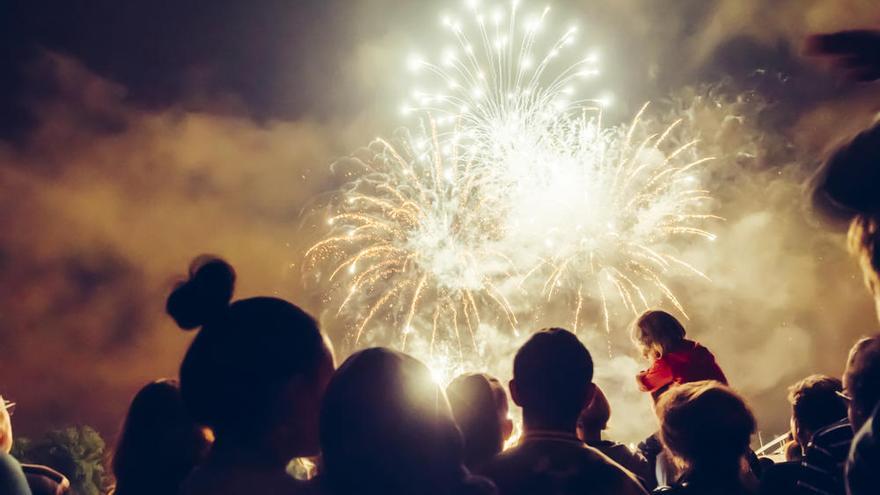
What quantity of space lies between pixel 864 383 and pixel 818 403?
7.59ft

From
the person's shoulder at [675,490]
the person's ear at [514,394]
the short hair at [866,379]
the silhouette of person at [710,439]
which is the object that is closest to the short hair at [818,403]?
the silhouette of person at [710,439]

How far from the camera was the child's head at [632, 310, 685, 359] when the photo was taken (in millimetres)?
6309

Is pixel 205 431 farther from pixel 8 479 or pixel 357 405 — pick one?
pixel 357 405

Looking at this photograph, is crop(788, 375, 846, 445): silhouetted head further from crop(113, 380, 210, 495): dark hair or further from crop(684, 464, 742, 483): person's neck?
crop(113, 380, 210, 495): dark hair

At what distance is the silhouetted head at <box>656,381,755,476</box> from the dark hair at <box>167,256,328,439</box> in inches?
90.0

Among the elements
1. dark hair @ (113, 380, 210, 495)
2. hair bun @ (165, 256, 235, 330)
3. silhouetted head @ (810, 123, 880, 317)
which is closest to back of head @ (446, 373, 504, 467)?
dark hair @ (113, 380, 210, 495)

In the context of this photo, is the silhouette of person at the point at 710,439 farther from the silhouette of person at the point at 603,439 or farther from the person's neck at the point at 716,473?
the silhouette of person at the point at 603,439

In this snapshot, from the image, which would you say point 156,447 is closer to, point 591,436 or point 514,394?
point 514,394

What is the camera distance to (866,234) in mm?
2277

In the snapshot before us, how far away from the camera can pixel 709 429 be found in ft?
11.3

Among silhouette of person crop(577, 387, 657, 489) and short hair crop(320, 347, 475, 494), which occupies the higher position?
silhouette of person crop(577, 387, 657, 489)

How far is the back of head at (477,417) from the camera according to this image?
12.1 feet

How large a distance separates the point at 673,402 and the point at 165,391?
2995 millimetres

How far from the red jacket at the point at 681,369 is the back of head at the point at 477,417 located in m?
2.86
